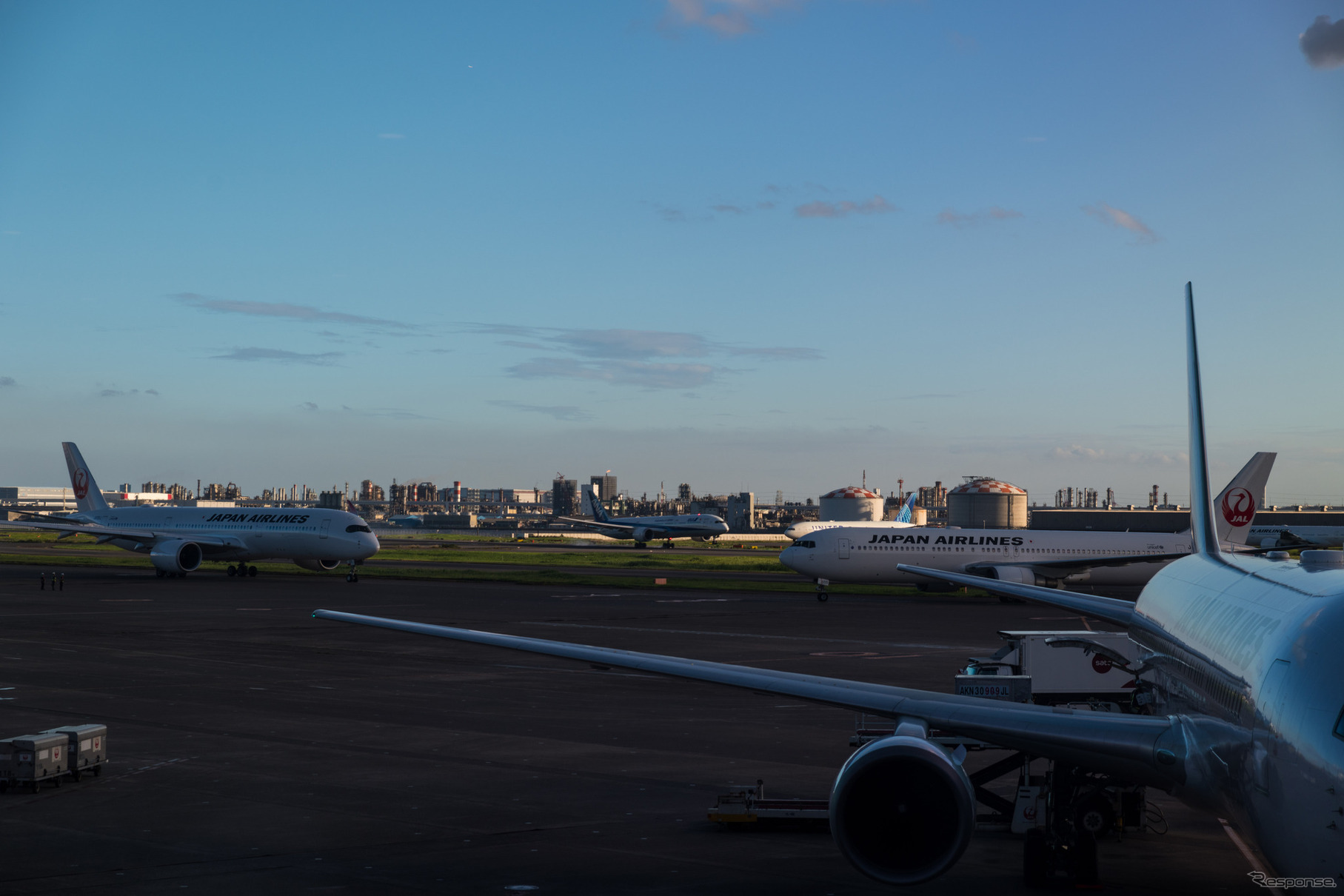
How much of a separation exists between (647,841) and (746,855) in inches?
44.8

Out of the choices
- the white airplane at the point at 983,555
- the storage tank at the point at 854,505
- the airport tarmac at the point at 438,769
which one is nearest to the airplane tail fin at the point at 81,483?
the airport tarmac at the point at 438,769

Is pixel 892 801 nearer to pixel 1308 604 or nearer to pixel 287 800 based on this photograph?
pixel 1308 604

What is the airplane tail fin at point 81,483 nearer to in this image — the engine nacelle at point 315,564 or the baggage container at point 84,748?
the engine nacelle at point 315,564

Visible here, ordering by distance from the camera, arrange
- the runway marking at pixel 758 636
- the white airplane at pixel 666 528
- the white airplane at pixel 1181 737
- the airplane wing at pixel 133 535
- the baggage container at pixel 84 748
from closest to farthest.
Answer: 1. the white airplane at pixel 1181 737
2. the baggage container at pixel 84 748
3. the runway marking at pixel 758 636
4. the airplane wing at pixel 133 535
5. the white airplane at pixel 666 528

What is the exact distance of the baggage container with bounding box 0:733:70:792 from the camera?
46.1 ft

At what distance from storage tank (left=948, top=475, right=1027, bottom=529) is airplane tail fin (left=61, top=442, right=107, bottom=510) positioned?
108 m

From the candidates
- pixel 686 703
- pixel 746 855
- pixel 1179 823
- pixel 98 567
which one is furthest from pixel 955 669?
pixel 98 567

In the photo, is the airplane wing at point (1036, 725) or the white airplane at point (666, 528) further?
the white airplane at point (666, 528)

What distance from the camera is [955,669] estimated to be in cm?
2778

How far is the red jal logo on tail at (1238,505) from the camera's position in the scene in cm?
4578

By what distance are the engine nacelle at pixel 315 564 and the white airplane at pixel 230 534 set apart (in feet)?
0.14

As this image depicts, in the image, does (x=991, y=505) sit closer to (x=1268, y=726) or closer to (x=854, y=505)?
(x=854, y=505)

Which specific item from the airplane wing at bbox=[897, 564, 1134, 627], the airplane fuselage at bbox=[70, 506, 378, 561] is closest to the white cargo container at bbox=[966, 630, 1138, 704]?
the airplane wing at bbox=[897, 564, 1134, 627]

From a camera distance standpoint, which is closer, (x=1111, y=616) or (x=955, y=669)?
(x=1111, y=616)
